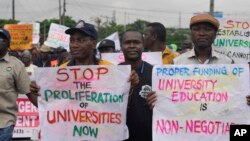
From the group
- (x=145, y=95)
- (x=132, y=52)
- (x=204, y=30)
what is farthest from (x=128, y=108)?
(x=204, y=30)

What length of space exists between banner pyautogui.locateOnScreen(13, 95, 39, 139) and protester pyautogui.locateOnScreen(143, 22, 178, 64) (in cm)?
312

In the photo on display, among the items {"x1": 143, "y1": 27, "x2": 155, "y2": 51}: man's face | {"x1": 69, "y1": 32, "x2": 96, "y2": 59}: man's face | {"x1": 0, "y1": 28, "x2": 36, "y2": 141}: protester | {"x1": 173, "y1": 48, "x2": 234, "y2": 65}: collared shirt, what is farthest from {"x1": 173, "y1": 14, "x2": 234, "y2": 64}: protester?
{"x1": 143, "y1": 27, "x2": 155, "y2": 51}: man's face

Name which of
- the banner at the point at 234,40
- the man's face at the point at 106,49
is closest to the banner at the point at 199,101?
the banner at the point at 234,40

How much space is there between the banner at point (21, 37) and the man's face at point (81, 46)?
821 centimetres

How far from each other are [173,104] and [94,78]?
2.36ft

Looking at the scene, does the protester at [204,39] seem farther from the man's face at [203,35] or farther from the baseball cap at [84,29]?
the baseball cap at [84,29]

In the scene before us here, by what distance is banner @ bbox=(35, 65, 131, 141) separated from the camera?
4480 millimetres

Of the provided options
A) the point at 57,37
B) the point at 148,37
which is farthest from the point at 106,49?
the point at 57,37

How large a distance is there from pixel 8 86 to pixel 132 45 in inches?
53.5

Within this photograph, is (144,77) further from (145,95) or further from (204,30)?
(204,30)

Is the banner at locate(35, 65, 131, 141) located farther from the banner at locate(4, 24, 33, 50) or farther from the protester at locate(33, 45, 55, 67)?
the protester at locate(33, 45, 55, 67)

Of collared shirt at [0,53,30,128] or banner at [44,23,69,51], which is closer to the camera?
collared shirt at [0,53,30,128]

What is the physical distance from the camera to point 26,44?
12680 mm

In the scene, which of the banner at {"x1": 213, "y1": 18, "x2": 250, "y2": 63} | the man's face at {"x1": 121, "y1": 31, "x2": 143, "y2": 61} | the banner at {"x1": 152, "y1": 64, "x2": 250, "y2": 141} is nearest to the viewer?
the banner at {"x1": 152, "y1": 64, "x2": 250, "y2": 141}
